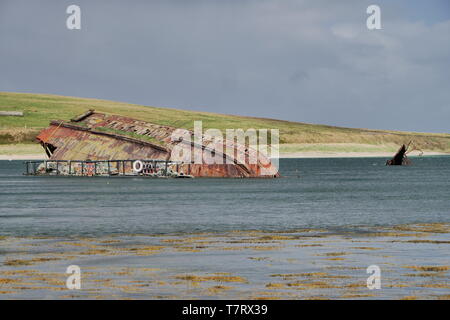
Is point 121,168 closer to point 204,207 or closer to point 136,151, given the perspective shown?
point 136,151

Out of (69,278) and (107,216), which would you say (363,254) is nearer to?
(69,278)

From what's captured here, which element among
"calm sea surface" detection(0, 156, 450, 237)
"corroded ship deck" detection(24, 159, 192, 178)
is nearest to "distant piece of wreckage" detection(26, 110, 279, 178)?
"corroded ship deck" detection(24, 159, 192, 178)

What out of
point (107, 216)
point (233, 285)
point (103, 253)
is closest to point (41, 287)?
point (233, 285)

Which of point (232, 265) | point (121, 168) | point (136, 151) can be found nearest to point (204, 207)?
point (232, 265)

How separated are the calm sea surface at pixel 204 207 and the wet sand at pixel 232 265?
4.69 metres

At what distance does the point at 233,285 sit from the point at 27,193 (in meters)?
52.2

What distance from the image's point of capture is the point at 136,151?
102m

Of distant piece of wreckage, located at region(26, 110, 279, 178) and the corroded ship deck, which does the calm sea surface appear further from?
the corroded ship deck

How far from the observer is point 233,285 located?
79.5 feet

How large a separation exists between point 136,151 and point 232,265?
246ft

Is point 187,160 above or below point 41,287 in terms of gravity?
above

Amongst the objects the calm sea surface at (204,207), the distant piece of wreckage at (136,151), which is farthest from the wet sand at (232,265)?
the distant piece of wreckage at (136,151)

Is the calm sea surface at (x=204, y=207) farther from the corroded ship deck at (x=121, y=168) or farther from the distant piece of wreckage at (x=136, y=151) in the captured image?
the corroded ship deck at (x=121, y=168)

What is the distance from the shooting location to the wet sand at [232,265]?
76.2 ft
